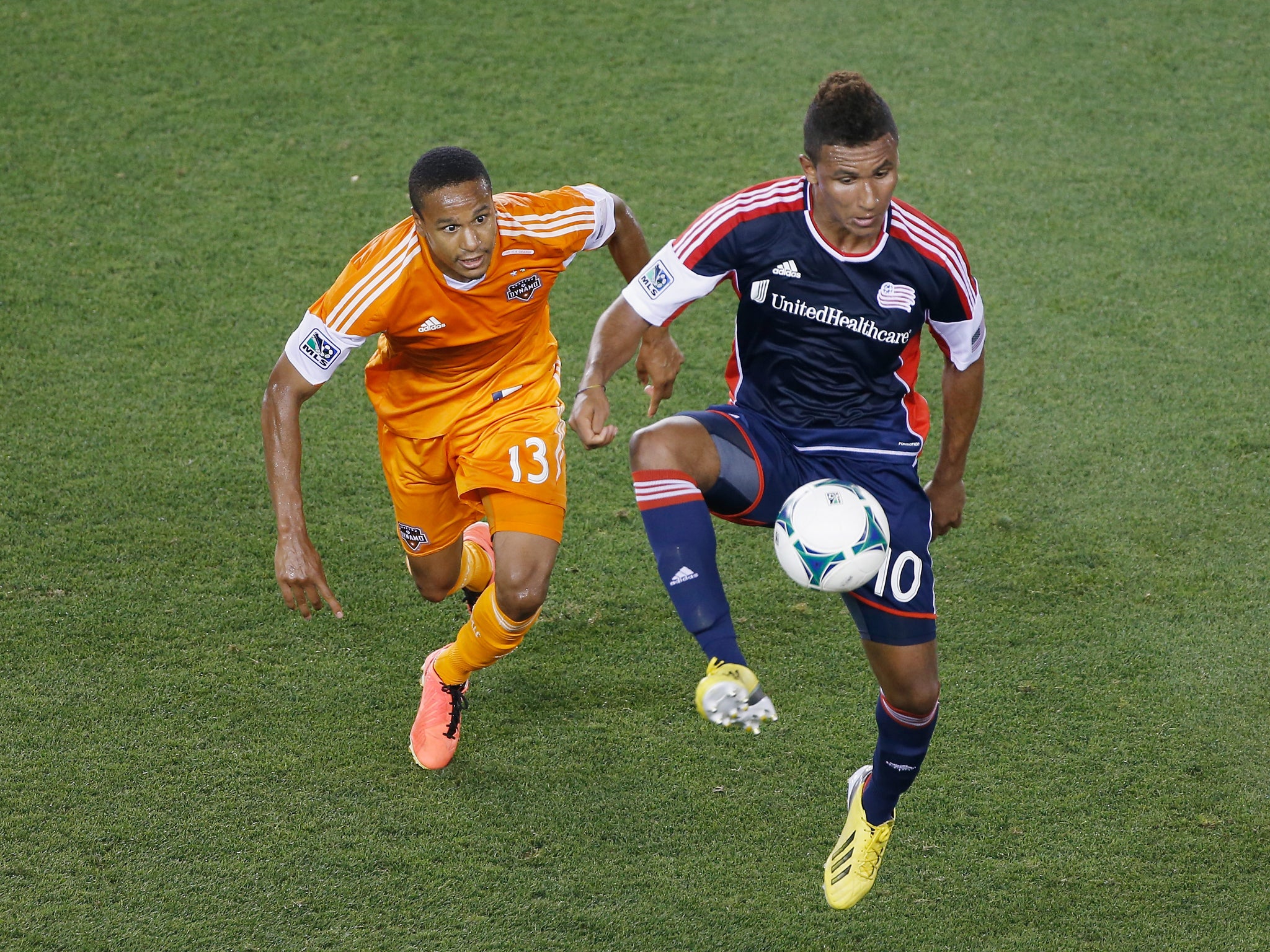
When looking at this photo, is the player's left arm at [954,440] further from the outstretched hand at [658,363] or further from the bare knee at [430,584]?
the bare knee at [430,584]

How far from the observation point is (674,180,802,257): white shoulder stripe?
143 inches

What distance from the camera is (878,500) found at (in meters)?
3.80

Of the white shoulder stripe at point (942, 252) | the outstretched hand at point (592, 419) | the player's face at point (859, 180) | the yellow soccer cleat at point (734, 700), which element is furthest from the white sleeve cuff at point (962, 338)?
the yellow soccer cleat at point (734, 700)

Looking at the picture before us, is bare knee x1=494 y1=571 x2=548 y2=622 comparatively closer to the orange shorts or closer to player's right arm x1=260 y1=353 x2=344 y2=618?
the orange shorts

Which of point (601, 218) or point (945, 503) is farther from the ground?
point (601, 218)

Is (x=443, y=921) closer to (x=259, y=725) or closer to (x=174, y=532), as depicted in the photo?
(x=259, y=725)

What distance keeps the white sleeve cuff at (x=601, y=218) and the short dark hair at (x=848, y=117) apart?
1318 mm

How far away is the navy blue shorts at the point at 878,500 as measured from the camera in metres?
3.68

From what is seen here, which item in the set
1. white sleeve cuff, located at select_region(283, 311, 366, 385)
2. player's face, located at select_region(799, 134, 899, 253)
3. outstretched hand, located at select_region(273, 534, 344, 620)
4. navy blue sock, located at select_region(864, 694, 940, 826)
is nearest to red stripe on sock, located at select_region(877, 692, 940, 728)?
navy blue sock, located at select_region(864, 694, 940, 826)

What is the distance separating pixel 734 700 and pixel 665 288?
1.15 meters

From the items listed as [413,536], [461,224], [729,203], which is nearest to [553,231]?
[461,224]

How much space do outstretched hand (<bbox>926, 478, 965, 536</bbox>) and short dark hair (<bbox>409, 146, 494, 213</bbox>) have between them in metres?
1.67

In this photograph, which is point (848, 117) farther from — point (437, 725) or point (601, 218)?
point (437, 725)

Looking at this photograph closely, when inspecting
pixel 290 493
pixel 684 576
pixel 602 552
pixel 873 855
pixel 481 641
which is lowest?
pixel 602 552
